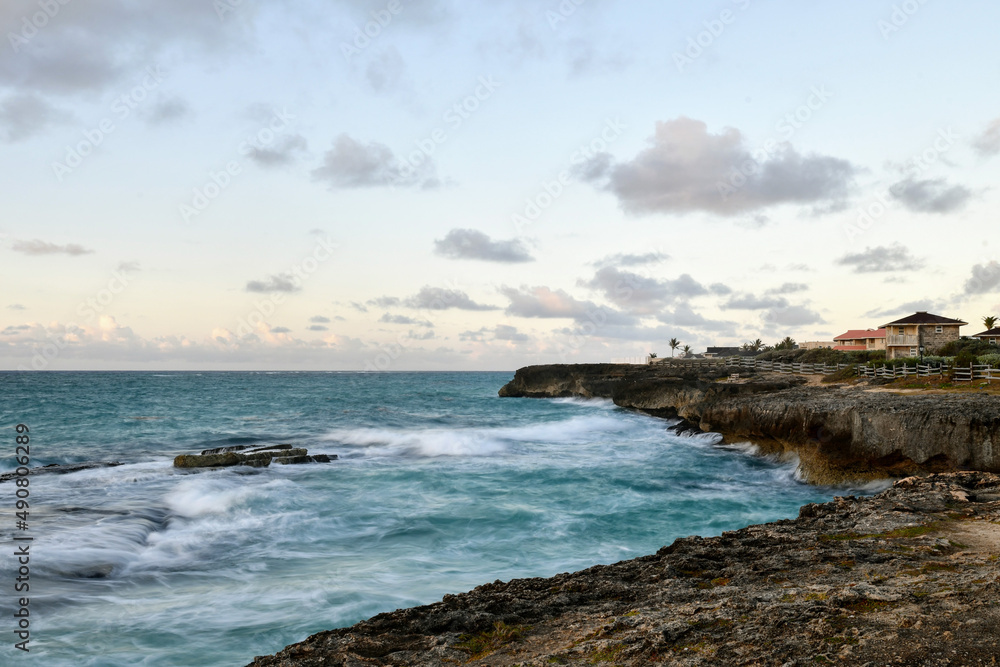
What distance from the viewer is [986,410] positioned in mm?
15258

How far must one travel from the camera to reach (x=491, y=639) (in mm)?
5203

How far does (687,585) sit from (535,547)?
23.5 ft

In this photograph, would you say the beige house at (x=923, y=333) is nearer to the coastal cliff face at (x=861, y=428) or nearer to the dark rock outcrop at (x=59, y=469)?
the coastal cliff face at (x=861, y=428)

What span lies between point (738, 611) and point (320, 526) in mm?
11816

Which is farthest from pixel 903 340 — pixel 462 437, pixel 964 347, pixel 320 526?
pixel 320 526

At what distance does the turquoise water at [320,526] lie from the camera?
881 centimetres

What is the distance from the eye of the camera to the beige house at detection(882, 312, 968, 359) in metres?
47.3

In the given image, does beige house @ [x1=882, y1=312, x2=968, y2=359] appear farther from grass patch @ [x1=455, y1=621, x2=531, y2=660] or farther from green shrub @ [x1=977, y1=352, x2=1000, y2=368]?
grass patch @ [x1=455, y1=621, x2=531, y2=660]

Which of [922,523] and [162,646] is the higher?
[922,523]

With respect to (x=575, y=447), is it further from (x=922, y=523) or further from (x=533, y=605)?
(x=533, y=605)

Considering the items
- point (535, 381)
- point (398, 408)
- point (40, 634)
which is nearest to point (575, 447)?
point (40, 634)

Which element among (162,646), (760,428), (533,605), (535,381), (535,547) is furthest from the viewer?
(535,381)

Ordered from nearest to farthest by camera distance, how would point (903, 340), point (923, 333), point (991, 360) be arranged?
point (991, 360), point (923, 333), point (903, 340)

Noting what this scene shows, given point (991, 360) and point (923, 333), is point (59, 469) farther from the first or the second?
point (923, 333)
